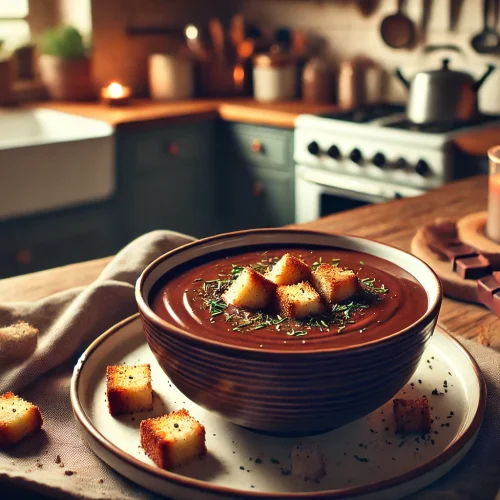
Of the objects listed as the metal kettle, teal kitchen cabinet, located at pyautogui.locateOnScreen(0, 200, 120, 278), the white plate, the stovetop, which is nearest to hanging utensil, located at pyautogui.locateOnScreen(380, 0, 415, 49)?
the stovetop

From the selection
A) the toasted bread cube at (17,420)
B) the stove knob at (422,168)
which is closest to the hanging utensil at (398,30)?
the stove knob at (422,168)

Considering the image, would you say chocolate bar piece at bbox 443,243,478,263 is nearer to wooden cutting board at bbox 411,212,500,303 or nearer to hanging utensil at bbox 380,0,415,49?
wooden cutting board at bbox 411,212,500,303

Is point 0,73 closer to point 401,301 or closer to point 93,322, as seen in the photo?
point 93,322

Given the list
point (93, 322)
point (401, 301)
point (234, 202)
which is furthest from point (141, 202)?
point (401, 301)

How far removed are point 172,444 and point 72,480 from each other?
0.10 meters

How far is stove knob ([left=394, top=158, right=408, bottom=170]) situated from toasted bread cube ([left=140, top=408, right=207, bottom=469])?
2.43 metres

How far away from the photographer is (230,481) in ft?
2.23

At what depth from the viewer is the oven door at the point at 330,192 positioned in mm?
3182

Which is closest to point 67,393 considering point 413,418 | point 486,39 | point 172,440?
point 172,440

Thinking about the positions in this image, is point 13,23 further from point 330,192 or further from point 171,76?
point 330,192

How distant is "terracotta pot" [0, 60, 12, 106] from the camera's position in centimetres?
384

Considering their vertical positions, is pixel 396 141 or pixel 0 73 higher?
pixel 0 73

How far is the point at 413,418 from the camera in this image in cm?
74

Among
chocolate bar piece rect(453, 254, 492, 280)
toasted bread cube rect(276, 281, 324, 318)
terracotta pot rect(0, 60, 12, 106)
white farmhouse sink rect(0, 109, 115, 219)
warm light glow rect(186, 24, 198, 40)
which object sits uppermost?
warm light glow rect(186, 24, 198, 40)
